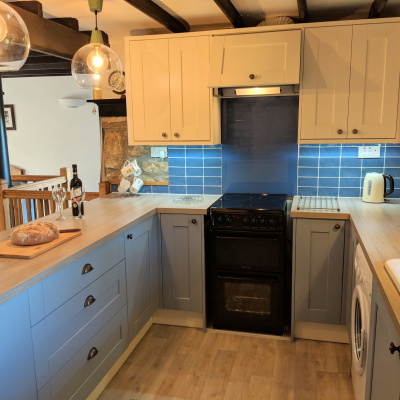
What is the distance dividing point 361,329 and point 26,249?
1623 millimetres

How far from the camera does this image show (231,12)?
2850mm

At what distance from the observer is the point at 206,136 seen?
3.16m

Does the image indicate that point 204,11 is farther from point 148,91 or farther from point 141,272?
point 141,272

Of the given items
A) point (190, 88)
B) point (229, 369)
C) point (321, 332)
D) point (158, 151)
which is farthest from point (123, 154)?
point (321, 332)

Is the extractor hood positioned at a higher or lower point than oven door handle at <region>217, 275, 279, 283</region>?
higher

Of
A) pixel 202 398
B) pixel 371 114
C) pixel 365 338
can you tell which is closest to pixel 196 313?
pixel 202 398

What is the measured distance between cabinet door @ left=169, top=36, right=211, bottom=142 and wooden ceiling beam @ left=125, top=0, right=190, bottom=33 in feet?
0.47

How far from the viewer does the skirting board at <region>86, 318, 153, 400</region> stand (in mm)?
2365

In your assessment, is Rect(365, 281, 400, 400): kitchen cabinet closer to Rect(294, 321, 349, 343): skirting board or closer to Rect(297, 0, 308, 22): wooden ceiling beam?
Rect(294, 321, 349, 343): skirting board

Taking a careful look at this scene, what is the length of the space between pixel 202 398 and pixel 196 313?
2.75 feet

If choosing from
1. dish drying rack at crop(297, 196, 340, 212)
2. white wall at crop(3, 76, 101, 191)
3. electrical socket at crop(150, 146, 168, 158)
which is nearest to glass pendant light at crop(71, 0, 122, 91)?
electrical socket at crop(150, 146, 168, 158)

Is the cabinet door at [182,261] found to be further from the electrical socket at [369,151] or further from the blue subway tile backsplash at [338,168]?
the electrical socket at [369,151]

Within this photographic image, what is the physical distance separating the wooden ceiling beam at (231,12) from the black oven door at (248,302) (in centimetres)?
181

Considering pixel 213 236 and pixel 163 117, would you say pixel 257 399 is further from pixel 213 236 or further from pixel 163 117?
pixel 163 117
